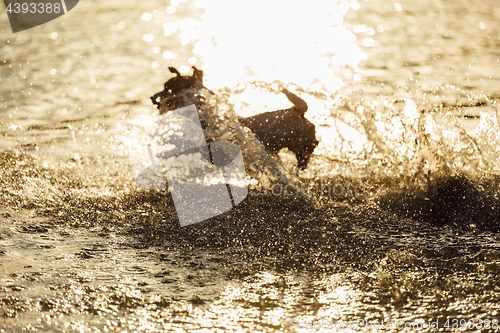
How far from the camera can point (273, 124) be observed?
8.83 feet

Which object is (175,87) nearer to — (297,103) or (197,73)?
(197,73)

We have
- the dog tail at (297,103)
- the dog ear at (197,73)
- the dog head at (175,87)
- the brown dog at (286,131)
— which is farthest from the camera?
the dog ear at (197,73)

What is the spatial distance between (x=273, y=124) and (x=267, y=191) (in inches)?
18.9

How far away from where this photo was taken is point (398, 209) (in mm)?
2268

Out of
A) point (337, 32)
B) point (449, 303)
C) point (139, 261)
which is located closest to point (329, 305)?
point (449, 303)

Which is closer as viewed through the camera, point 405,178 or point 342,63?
point 405,178

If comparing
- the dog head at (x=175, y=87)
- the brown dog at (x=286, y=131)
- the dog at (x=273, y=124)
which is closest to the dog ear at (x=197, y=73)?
the dog head at (x=175, y=87)

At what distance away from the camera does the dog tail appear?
2.78 m

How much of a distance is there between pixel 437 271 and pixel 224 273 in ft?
2.62

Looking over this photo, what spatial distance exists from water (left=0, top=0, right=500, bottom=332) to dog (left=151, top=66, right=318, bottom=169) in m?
0.09

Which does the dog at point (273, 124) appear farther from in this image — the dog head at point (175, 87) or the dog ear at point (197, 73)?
the dog ear at point (197, 73)

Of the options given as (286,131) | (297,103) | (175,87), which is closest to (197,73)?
(175,87)

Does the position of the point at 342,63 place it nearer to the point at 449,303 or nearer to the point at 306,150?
the point at 306,150

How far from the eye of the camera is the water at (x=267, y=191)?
1396 millimetres
